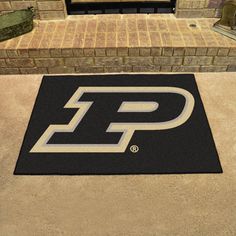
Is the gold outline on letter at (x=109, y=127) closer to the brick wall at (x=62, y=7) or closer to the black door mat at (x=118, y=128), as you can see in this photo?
the black door mat at (x=118, y=128)

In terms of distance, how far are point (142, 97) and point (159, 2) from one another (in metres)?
1.74

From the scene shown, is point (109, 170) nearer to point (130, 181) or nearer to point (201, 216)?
point (130, 181)

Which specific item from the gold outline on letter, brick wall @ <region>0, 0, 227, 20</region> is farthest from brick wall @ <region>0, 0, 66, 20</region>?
the gold outline on letter

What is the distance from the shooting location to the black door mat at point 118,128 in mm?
3025

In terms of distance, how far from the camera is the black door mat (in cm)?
303

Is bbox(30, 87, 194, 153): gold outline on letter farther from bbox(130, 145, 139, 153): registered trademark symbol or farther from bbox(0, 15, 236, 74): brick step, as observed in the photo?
bbox(0, 15, 236, 74): brick step

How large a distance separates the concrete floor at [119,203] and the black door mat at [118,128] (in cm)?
12

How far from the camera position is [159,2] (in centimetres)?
441

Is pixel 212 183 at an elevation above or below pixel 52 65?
below

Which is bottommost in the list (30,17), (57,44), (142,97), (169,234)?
(169,234)

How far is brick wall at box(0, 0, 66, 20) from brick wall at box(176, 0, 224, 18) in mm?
1813

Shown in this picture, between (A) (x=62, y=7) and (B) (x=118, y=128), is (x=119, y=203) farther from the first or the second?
(A) (x=62, y=7)

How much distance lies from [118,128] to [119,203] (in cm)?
96

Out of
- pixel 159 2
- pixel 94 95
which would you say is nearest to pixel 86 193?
pixel 94 95
